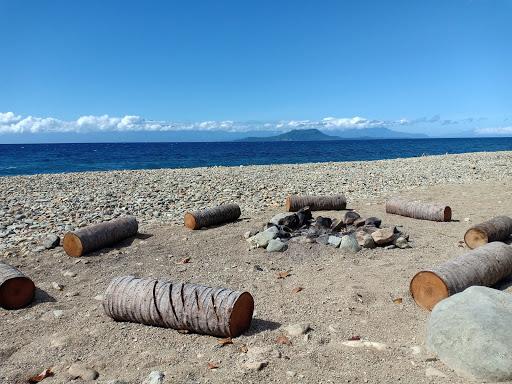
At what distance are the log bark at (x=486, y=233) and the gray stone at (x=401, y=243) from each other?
3.62ft

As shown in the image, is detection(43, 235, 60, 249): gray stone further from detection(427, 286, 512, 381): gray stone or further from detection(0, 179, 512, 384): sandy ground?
detection(427, 286, 512, 381): gray stone

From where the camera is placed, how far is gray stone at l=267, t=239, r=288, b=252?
8.24m

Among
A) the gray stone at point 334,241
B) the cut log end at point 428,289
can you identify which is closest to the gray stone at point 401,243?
the gray stone at point 334,241

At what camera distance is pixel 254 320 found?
543 centimetres

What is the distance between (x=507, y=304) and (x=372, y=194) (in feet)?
35.8

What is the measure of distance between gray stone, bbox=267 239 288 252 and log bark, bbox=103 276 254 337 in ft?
10.00

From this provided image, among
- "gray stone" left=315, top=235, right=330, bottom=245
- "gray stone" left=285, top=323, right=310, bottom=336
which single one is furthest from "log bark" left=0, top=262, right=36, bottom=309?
"gray stone" left=315, top=235, right=330, bottom=245

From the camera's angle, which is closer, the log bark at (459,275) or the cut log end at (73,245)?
the log bark at (459,275)

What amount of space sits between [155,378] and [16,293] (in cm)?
320

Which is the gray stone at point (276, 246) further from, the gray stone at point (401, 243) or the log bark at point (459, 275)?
the log bark at point (459, 275)

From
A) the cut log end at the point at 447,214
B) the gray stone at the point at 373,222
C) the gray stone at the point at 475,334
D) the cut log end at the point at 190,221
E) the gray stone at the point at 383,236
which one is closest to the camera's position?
the gray stone at the point at 475,334

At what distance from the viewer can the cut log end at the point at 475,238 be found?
26.5 feet

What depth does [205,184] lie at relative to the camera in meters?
18.7

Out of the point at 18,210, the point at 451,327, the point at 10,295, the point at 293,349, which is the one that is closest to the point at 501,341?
the point at 451,327
